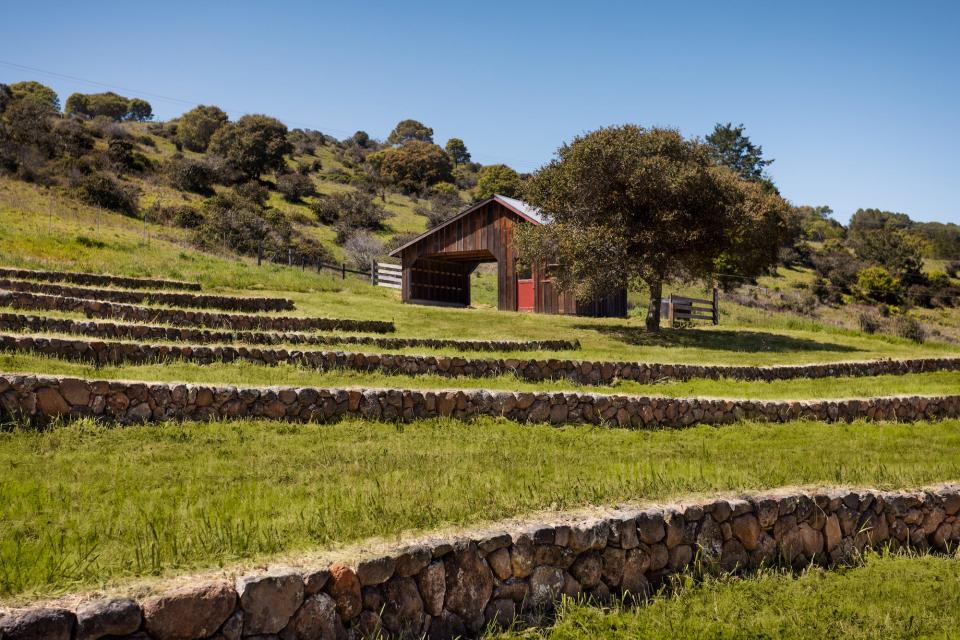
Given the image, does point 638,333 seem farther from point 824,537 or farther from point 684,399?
point 824,537

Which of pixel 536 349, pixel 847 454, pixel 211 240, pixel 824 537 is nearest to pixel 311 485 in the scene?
pixel 824 537

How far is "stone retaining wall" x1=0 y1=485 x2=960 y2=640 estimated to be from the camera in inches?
176

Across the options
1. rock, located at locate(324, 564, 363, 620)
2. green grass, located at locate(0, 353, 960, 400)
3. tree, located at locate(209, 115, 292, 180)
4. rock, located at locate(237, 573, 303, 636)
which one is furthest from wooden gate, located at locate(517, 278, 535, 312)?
tree, located at locate(209, 115, 292, 180)

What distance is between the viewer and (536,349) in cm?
2117

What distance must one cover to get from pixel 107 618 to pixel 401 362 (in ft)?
37.9

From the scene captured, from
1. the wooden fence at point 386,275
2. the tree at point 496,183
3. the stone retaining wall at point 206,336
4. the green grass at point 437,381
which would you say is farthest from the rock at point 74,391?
the tree at point 496,183

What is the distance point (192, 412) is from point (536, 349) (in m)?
11.9

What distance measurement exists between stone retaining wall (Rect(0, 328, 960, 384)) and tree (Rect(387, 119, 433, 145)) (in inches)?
4997

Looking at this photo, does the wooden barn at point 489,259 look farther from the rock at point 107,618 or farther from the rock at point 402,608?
the rock at point 107,618

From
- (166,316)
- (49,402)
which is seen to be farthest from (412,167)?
(49,402)

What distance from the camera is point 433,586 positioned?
5.46 meters

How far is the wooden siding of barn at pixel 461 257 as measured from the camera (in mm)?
36031

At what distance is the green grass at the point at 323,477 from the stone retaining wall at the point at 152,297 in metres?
13.2

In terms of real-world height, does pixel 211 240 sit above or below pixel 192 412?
above
